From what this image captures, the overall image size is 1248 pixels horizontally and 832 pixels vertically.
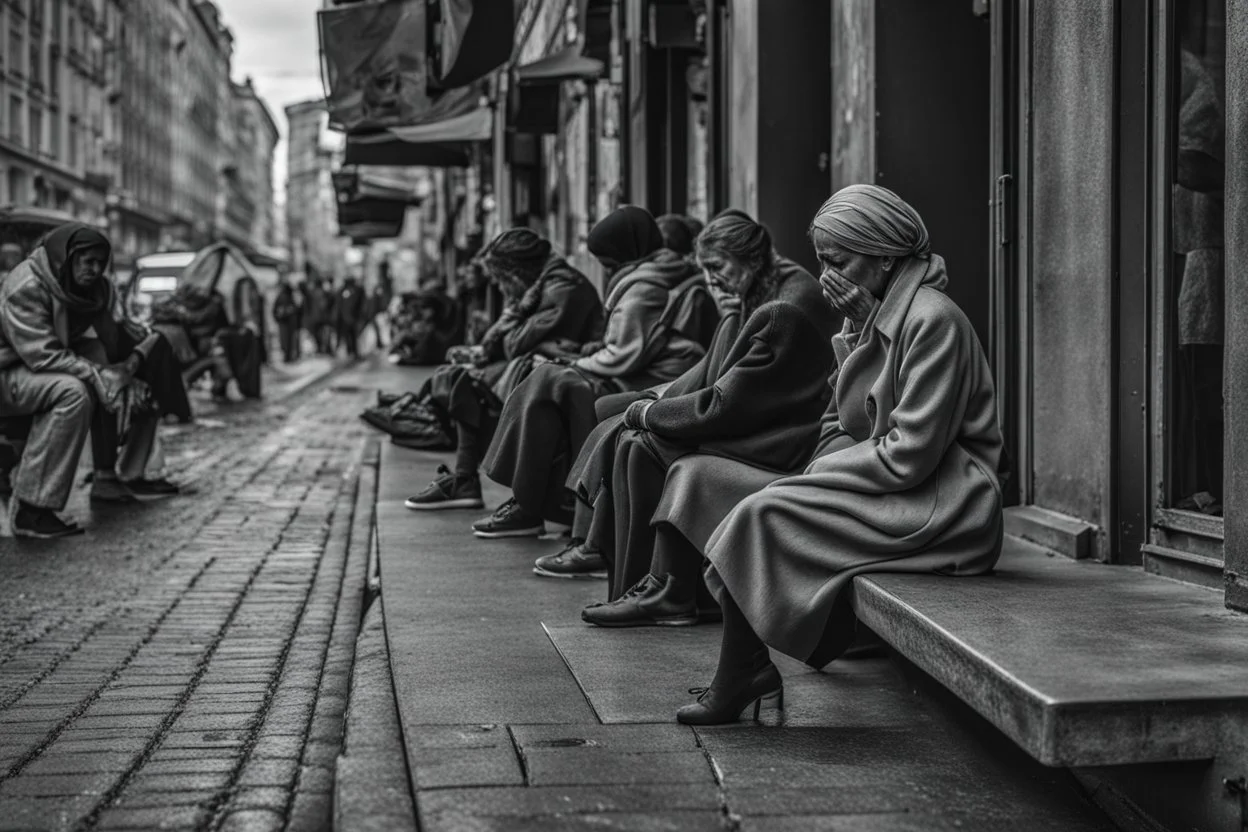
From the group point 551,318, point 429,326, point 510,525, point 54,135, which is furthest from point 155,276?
point 54,135

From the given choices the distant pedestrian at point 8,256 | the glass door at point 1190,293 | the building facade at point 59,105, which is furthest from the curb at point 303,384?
the building facade at point 59,105

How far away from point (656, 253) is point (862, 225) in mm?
3407

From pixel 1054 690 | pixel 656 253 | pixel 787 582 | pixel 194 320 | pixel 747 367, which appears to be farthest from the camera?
pixel 194 320

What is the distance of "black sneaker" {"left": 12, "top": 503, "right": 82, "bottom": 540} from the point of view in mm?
9570

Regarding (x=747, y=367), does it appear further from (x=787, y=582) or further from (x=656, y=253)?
(x=656, y=253)

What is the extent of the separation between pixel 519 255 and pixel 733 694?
5.04 meters

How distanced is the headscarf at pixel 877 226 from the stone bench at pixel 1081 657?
882 millimetres

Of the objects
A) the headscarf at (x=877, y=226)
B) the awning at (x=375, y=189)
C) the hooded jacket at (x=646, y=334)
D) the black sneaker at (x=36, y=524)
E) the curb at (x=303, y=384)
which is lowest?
the black sneaker at (x=36, y=524)

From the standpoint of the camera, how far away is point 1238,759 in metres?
3.18

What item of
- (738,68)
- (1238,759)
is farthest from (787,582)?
(738,68)

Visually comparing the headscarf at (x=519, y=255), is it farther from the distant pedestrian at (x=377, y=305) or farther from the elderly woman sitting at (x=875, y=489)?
the distant pedestrian at (x=377, y=305)

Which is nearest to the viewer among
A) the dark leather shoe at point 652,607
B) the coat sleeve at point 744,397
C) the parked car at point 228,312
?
the coat sleeve at point 744,397

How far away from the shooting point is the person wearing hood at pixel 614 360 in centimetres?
767

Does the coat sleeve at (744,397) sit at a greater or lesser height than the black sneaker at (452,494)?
greater
